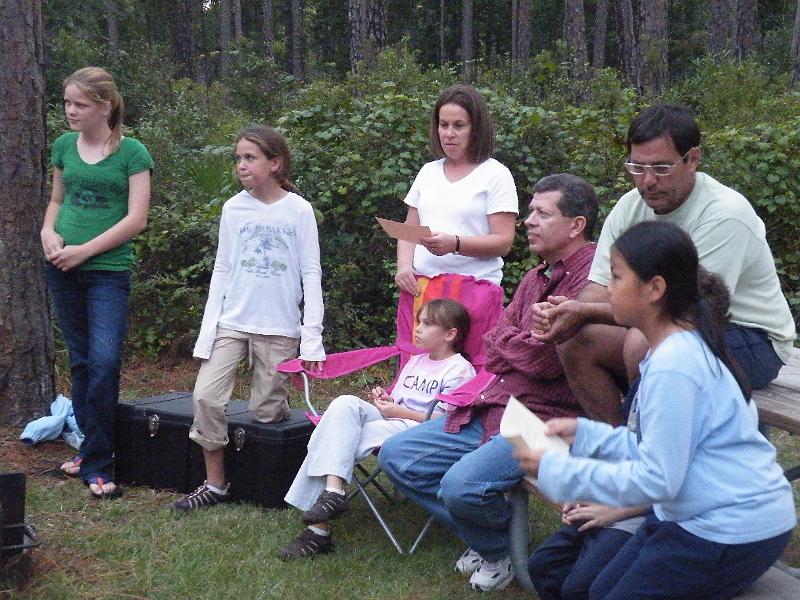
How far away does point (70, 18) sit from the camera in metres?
20.3

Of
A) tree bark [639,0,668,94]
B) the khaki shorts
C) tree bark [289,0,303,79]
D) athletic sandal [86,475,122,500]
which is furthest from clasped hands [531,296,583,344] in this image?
tree bark [289,0,303,79]

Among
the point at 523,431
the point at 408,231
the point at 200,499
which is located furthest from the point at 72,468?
the point at 523,431

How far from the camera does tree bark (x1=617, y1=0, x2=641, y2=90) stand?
1763 cm

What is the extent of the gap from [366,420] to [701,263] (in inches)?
60.1

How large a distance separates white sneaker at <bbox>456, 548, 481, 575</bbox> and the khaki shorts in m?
1.18

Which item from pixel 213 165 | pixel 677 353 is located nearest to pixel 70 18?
pixel 213 165

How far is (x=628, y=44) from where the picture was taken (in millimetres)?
18734

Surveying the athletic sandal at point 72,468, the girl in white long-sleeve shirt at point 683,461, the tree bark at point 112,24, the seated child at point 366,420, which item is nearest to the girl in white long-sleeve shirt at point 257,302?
the seated child at point 366,420

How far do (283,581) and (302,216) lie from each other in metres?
1.64

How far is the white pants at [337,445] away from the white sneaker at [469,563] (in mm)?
536

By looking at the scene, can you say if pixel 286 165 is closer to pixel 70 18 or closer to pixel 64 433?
pixel 64 433

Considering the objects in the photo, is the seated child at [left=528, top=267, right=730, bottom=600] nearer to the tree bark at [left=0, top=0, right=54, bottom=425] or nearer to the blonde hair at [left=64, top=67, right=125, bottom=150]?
the blonde hair at [left=64, top=67, right=125, bottom=150]

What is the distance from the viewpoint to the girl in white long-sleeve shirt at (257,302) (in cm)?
442

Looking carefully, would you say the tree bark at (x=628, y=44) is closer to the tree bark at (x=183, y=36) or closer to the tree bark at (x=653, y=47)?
the tree bark at (x=653, y=47)
